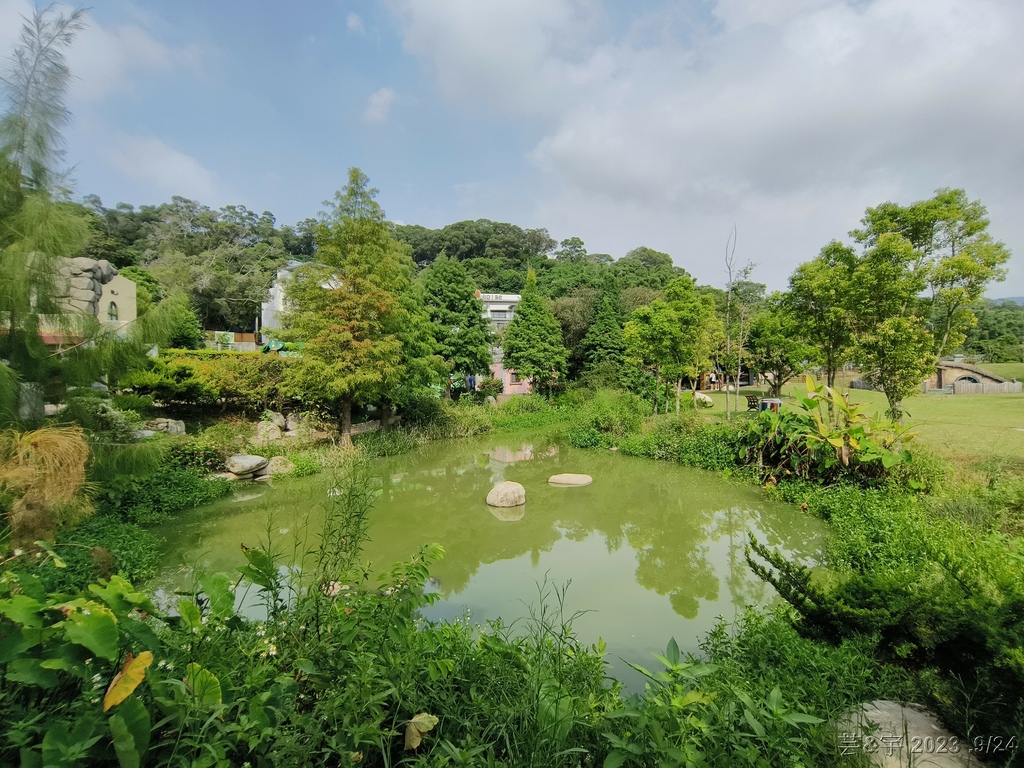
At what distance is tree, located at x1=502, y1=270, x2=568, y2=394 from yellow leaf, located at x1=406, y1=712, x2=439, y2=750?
17.1 metres

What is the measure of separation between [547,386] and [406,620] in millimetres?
18298

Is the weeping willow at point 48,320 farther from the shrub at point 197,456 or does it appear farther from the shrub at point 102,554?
the shrub at point 197,456

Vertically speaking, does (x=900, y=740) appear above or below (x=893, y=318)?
below

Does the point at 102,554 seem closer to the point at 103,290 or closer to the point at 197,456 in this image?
the point at 197,456

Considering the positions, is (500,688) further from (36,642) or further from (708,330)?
(708,330)

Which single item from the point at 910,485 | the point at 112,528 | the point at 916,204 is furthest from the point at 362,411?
the point at 916,204

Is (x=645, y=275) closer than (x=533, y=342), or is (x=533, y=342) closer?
(x=533, y=342)

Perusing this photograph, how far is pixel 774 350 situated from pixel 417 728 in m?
19.8

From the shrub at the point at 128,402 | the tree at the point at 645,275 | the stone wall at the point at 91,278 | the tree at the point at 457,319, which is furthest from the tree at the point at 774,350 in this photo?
the stone wall at the point at 91,278

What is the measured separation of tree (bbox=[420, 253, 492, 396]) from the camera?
52.8ft

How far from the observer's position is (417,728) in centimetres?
162

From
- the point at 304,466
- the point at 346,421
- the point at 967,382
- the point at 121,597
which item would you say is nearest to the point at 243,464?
the point at 304,466

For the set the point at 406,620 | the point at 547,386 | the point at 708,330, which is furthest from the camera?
the point at 547,386

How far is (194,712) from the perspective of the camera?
1444 millimetres
